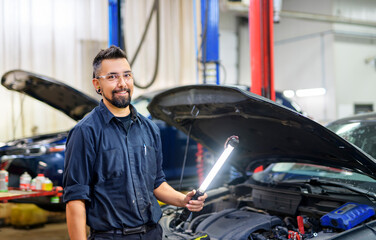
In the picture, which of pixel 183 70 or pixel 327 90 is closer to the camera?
pixel 183 70

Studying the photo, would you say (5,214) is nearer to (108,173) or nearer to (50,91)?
(50,91)

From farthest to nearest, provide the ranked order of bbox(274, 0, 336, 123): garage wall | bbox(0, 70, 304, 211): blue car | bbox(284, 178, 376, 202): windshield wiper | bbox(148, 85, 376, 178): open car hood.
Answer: bbox(274, 0, 336, 123): garage wall < bbox(0, 70, 304, 211): blue car < bbox(284, 178, 376, 202): windshield wiper < bbox(148, 85, 376, 178): open car hood

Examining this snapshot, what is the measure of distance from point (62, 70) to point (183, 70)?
263 centimetres

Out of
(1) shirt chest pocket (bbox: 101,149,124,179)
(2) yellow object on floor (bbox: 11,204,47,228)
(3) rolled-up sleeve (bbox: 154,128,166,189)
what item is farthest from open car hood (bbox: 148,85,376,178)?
(2) yellow object on floor (bbox: 11,204,47,228)

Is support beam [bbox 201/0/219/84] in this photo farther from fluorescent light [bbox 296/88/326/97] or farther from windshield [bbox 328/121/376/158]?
fluorescent light [bbox 296/88/326/97]

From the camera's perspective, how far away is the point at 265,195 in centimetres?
252

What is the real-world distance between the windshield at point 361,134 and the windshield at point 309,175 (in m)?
0.19

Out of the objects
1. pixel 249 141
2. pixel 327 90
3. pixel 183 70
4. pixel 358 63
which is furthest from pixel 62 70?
pixel 358 63

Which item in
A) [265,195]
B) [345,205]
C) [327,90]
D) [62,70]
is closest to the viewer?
[345,205]

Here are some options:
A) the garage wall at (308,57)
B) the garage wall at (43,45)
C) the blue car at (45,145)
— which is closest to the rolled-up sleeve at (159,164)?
the blue car at (45,145)

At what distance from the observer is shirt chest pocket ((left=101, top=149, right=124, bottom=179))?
156 cm

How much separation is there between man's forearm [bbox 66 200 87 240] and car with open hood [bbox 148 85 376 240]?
0.64m

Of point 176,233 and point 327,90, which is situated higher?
point 327,90

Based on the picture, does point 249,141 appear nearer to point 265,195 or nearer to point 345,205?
point 265,195
